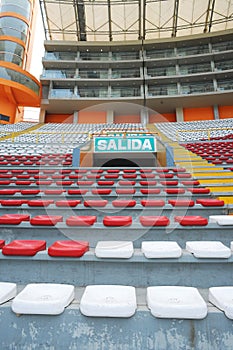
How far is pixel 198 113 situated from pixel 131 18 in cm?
1060

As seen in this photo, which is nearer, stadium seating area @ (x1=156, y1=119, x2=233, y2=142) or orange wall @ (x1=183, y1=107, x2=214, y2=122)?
stadium seating area @ (x1=156, y1=119, x2=233, y2=142)

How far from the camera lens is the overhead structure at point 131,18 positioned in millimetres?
17203

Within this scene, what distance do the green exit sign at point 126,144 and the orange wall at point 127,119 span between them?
1440 cm

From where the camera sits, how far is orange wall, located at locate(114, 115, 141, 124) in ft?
60.7

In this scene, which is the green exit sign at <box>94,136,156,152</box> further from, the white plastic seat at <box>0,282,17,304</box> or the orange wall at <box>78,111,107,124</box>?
the orange wall at <box>78,111,107,124</box>

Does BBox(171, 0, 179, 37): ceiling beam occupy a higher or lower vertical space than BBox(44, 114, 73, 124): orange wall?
higher

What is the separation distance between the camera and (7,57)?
1694 cm

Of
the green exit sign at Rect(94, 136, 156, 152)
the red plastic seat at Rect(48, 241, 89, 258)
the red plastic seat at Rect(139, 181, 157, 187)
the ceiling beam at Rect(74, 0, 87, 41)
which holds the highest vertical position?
the ceiling beam at Rect(74, 0, 87, 41)

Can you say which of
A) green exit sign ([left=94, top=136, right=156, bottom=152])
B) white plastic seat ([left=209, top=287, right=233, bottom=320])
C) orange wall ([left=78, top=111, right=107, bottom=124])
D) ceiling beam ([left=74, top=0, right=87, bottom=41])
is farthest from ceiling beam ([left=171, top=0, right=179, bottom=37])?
white plastic seat ([left=209, top=287, right=233, bottom=320])

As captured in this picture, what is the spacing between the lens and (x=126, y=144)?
4605mm

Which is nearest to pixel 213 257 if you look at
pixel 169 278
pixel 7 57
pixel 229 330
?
pixel 169 278

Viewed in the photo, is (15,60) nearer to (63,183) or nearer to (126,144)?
(126,144)

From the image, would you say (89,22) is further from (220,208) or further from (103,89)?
(220,208)

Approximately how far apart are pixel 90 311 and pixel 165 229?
3.21ft
